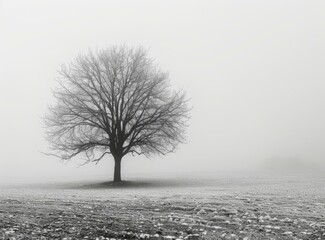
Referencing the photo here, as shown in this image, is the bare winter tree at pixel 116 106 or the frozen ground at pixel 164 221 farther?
the bare winter tree at pixel 116 106

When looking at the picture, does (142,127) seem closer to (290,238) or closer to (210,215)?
(210,215)

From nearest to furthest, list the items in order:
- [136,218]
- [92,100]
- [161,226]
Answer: [161,226] < [136,218] < [92,100]

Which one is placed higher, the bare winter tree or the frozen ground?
the bare winter tree

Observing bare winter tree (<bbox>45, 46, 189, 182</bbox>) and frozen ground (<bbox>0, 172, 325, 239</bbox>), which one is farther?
bare winter tree (<bbox>45, 46, 189, 182</bbox>)

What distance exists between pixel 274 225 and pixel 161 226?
13.3ft

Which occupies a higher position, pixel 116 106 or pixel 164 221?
pixel 116 106

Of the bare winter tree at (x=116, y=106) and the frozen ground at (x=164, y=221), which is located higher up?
the bare winter tree at (x=116, y=106)

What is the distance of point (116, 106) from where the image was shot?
142 feet

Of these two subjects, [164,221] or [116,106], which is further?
[116,106]

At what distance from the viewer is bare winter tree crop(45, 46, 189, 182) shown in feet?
140

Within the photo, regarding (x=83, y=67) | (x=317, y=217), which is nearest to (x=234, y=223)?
(x=317, y=217)

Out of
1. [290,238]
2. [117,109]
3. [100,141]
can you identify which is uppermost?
[117,109]

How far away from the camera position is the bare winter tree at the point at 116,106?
42.8 m

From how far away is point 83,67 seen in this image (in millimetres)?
43750
